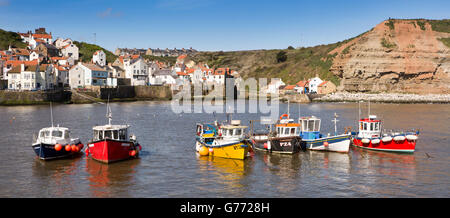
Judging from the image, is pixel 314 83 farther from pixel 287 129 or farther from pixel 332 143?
pixel 287 129

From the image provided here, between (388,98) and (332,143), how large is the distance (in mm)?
84865

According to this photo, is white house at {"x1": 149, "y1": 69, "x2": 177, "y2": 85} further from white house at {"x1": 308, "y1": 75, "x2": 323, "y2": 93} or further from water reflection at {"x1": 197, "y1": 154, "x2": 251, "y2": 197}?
water reflection at {"x1": 197, "y1": 154, "x2": 251, "y2": 197}

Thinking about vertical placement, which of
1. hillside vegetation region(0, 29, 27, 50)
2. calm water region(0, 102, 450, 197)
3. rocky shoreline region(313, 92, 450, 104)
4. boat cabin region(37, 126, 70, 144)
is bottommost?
calm water region(0, 102, 450, 197)

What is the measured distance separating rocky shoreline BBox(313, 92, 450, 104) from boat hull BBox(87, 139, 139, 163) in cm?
9157

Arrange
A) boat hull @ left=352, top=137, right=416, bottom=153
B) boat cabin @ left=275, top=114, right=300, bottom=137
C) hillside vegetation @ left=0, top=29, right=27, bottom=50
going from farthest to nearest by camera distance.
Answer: hillside vegetation @ left=0, top=29, right=27, bottom=50, boat hull @ left=352, top=137, right=416, bottom=153, boat cabin @ left=275, top=114, right=300, bottom=137

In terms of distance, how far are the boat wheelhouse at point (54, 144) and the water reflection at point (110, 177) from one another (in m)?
1.85

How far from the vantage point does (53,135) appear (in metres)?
31.8

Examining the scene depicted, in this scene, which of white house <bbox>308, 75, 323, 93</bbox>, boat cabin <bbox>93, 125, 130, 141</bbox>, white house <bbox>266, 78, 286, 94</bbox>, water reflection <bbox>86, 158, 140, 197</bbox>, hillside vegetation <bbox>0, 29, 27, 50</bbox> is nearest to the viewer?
water reflection <bbox>86, 158, 140, 197</bbox>

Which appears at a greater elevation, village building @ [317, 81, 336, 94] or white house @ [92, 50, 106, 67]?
white house @ [92, 50, 106, 67]

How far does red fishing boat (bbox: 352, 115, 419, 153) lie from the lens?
111 feet

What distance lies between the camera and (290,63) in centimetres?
→ 18075

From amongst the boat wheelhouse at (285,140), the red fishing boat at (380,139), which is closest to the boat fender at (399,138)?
the red fishing boat at (380,139)

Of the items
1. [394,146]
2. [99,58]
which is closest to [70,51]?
[99,58]

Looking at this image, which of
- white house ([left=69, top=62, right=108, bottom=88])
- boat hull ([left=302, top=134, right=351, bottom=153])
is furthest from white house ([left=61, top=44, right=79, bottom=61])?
boat hull ([left=302, top=134, right=351, bottom=153])
